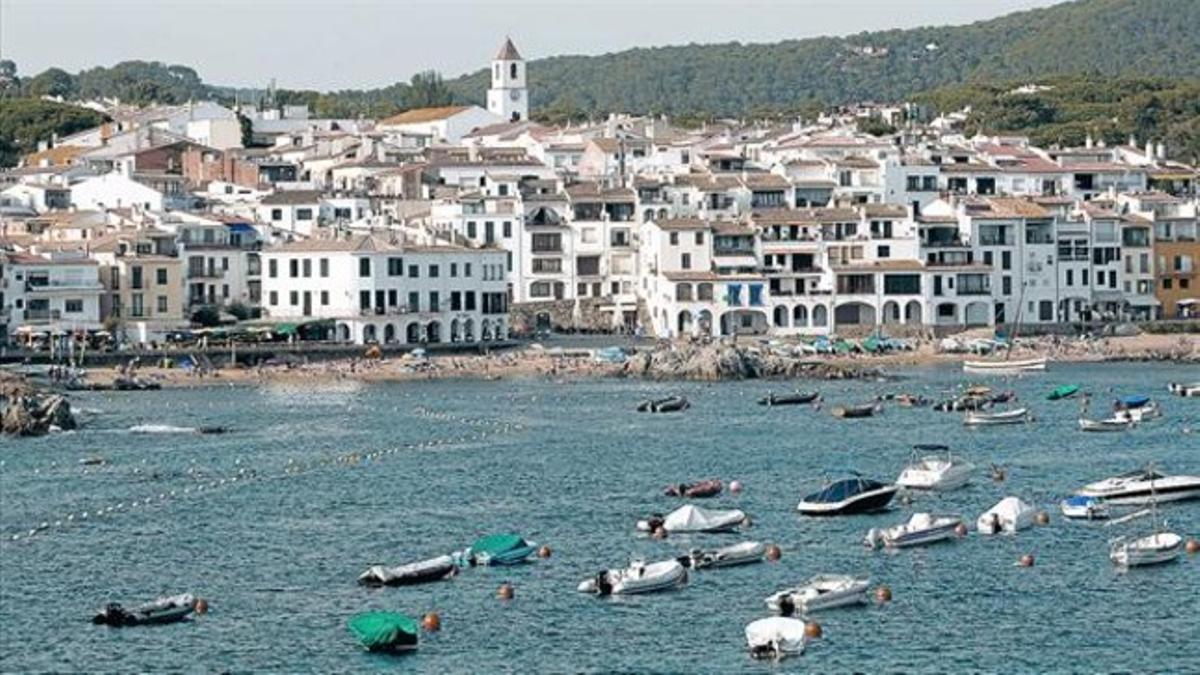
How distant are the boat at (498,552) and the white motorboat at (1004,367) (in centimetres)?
3570

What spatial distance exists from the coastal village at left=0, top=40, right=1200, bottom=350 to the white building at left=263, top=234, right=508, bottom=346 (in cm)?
7

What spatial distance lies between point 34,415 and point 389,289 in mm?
20949

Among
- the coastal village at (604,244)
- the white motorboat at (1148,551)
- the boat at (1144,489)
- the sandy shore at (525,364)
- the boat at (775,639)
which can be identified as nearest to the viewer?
the boat at (775,639)

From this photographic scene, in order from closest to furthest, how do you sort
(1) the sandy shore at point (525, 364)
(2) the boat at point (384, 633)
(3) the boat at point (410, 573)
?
(2) the boat at point (384, 633) < (3) the boat at point (410, 573) < (1) the sandy shore at point (525, 364)

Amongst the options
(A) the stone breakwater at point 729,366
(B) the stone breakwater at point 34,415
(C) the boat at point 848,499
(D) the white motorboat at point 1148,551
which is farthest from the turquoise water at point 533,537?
(A) the stone breakwater at point 729,366

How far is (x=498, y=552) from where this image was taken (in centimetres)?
4200

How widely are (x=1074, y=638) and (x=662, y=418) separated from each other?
2900cm

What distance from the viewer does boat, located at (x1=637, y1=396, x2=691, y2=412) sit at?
218ft

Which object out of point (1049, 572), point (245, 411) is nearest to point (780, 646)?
point (1049, 572)

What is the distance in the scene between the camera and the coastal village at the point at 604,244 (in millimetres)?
80375

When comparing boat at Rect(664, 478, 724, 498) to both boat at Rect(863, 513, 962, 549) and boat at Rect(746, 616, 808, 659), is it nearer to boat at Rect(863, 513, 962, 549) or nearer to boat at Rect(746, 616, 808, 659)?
boat at Rect(863, 513, 962, 549)

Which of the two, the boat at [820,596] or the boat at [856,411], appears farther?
the boat at [856,411]

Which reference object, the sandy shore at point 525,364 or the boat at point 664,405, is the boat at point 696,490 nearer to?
the boat at point 664,405

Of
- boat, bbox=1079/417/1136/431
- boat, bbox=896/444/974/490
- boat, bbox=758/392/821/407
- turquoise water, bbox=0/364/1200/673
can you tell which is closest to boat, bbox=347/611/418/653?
turquoise water, bbox=0/364/1200/673
